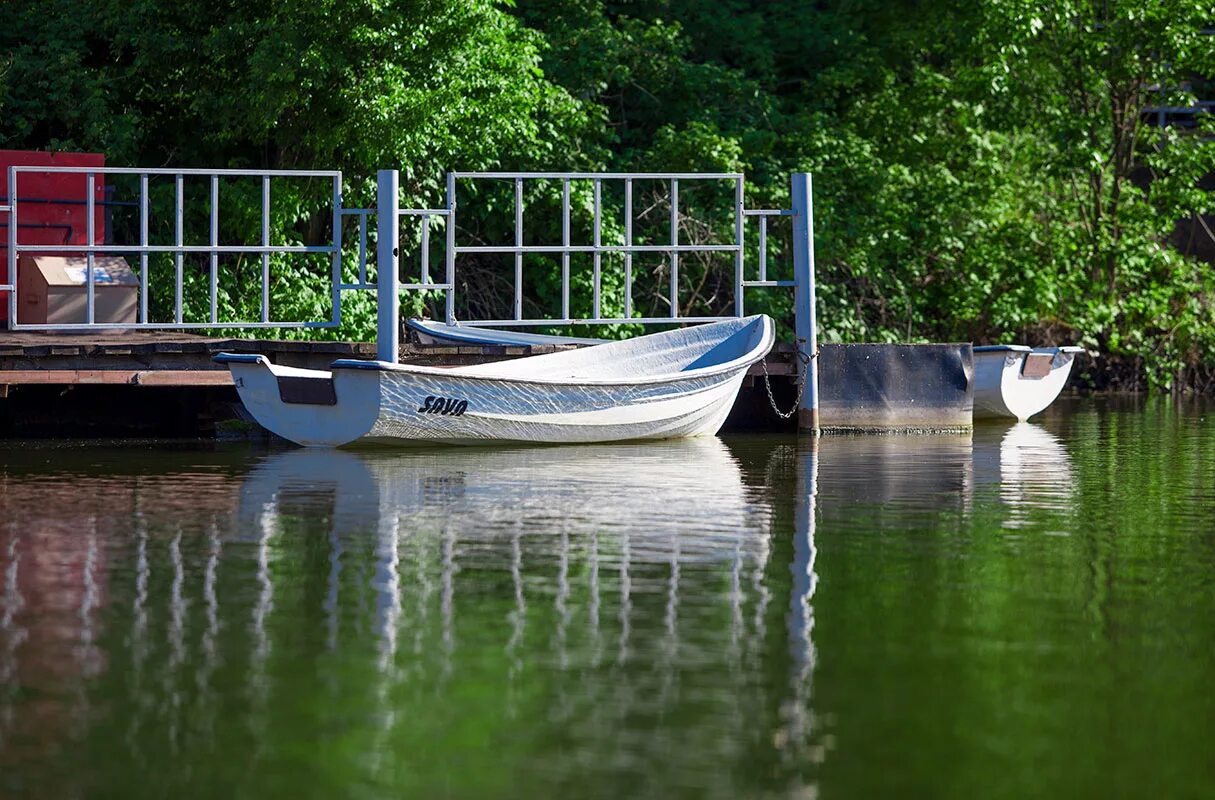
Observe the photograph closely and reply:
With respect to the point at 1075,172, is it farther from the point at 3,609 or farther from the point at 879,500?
the point at 3,609

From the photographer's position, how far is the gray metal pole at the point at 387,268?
16250 millimetres

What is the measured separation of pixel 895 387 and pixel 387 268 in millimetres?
5546

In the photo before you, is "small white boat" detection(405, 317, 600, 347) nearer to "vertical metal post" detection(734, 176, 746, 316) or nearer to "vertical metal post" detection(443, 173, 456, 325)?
"vertical metal post" detection(443, 173, 456, 325)

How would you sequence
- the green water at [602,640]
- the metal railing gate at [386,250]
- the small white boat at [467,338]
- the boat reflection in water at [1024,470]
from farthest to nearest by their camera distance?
the small white boat at [467,338]
the metal railing gate at [386,250]
the boat reflection in water at [1024,470]
the green water at [602,640]

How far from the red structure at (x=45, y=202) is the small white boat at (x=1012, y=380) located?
371 inches

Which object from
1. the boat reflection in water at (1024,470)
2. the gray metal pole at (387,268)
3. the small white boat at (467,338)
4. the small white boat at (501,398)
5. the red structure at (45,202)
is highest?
the red structure at (45,202)

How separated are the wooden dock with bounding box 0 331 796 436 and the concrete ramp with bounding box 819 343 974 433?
118 inches

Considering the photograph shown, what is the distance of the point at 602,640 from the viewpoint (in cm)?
701

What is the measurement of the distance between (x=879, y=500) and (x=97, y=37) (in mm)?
13525

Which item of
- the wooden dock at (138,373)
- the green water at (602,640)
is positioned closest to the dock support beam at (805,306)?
the wooden dock at (138,373)

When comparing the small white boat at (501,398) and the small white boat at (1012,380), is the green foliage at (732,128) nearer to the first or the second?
the small white boat at (1012,380)

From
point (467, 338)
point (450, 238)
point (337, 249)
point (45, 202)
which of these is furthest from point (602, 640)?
point (45, 202)

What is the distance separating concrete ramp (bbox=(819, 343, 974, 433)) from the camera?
19000 millimetres

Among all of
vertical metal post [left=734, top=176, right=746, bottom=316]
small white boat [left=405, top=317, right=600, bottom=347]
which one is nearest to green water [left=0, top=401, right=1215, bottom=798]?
small white boat [left=405, top=317, right=600, bottom=347]
